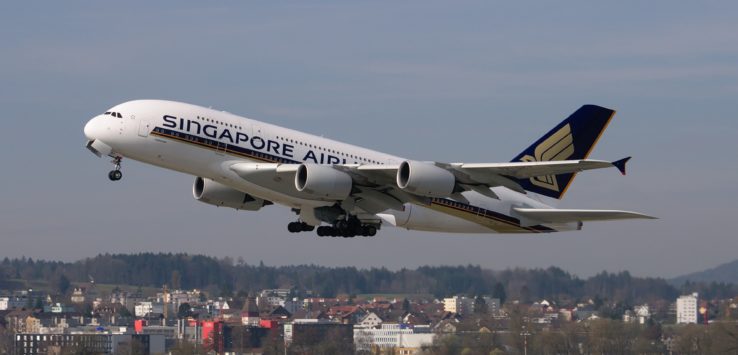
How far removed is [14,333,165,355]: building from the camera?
2621 inches

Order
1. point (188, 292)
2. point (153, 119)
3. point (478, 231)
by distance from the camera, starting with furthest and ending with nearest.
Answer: point (188, 292)
point (478, 231)
point (153, 119)

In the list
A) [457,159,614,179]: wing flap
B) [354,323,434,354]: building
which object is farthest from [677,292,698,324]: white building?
[457,159,614,179]: wing flap

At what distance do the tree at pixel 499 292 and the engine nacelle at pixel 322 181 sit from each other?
50141mm

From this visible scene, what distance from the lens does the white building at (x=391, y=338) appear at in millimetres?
68569

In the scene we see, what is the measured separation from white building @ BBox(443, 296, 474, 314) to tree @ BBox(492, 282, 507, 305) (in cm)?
186

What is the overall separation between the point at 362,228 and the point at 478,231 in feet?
17.3

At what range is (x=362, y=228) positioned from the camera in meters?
48.5

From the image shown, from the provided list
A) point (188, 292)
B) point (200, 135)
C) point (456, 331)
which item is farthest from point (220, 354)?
point (188, 292)

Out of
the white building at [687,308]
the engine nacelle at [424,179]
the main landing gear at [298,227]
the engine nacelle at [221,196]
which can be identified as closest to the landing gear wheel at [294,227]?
the main landing gear at [298,227]

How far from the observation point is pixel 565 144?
175 ft

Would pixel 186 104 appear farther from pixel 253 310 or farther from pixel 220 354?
pixel 253 310

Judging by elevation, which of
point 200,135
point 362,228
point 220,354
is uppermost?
point 200,135

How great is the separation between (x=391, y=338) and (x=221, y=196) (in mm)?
35127

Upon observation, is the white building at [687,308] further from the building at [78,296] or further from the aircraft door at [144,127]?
the building at [78,296]
